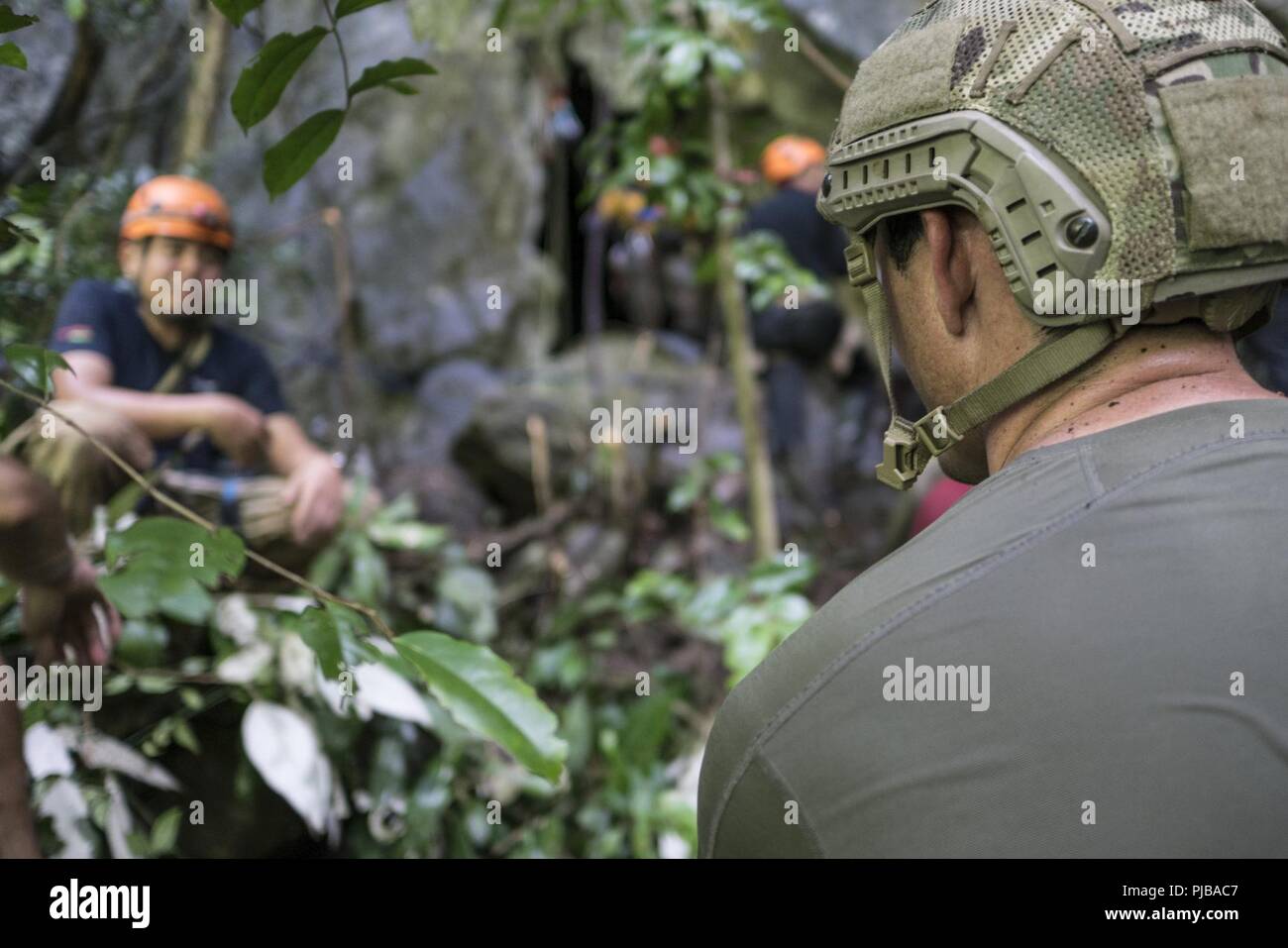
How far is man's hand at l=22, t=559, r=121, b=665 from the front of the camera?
206cm

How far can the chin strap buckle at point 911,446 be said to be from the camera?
1.48 m

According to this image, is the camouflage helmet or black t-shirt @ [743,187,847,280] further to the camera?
black t-shirt @ [743,187,847,280]

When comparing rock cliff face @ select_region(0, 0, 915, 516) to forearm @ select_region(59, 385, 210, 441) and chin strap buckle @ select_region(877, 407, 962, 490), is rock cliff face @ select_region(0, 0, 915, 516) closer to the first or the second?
forearm @ select_region(59, 385, 210, 441)

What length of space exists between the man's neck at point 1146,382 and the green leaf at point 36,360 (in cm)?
129

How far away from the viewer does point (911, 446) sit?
1564mm

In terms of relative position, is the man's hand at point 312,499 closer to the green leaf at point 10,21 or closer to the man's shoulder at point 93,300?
the man's shoulder at point 93,300

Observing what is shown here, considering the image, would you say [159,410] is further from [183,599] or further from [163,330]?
[183,599]

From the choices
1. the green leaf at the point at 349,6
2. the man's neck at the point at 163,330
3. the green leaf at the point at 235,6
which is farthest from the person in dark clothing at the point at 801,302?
the green leaf at the point at 235,6

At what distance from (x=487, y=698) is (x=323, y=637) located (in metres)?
0.22

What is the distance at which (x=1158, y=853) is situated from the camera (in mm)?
1001

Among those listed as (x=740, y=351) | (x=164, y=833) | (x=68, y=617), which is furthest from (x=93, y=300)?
(x=740, y=351)

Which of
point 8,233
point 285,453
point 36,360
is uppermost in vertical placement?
point 285,453

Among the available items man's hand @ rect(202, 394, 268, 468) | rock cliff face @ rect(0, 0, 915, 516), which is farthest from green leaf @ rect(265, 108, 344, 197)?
rock cliff face @ rect(0, 0, 915, 516)

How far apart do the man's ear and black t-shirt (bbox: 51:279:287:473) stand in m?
2.89
